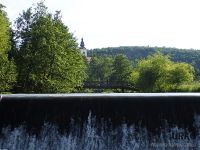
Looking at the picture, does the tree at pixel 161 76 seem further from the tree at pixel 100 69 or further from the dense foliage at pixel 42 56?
the tree at pixel 100 69

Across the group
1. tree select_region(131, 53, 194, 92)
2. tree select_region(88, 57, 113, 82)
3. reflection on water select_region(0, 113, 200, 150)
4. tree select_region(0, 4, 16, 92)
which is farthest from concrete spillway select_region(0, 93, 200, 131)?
tree select_region(88, 57, 113, 82)

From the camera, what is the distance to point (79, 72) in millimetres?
51406

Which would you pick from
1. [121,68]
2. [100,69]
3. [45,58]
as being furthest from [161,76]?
[100,69]

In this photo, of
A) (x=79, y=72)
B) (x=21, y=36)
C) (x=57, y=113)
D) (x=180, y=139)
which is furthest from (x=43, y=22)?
(x=180, y=139)

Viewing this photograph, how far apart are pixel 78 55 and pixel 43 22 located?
5.85 meters

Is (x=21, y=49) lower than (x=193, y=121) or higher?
higher

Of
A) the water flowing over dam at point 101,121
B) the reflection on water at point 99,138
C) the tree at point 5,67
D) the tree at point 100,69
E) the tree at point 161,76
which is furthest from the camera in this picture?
the tree at point 100,69

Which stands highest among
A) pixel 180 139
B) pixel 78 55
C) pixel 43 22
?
pixel 43 22

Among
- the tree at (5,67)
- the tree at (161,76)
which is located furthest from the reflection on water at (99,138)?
the tree at (161,76)

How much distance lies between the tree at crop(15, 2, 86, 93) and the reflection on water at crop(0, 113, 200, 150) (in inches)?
996

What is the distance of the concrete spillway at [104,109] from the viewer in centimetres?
2172

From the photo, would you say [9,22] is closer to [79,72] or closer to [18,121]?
[79,72]

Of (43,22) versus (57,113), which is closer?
(57,113)

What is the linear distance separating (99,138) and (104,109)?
187cm
